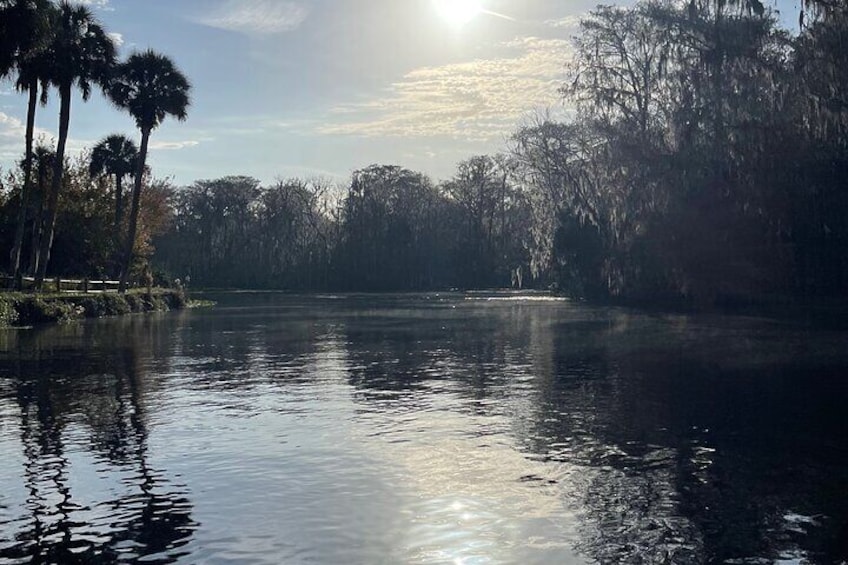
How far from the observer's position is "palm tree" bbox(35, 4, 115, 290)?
152 ft

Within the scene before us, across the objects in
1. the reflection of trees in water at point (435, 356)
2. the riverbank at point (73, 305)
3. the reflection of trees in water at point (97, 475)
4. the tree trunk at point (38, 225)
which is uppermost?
the tree trunk at point (38, 225)

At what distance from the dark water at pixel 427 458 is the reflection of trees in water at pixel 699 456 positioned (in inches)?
1.7

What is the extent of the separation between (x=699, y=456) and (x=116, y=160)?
60.7 meters

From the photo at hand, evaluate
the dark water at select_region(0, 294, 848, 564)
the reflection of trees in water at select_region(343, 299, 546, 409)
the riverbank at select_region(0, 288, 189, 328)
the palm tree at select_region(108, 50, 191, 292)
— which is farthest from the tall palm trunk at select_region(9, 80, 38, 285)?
the dark water at select_region(0, 294, 848, 564)

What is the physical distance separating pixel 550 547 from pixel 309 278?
110 meters

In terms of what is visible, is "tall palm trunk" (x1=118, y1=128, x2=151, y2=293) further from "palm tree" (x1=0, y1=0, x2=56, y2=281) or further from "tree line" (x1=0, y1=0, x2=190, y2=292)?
"palm tree" (x1=0, y1=0, x2=56, y2=281)

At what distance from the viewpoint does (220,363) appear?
86.2ft

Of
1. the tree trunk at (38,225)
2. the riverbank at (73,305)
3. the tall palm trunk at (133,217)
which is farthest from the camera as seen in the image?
the tall palm trunk at (133,217)

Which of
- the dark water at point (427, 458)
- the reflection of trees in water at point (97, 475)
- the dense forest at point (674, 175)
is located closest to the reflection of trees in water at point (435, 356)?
the dark water at point (427, 458)

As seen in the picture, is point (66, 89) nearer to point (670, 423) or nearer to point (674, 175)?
point (674, 175)

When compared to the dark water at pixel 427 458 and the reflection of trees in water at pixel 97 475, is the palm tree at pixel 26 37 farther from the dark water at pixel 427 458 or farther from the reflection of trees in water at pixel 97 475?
the reflection of trees in water at pixel 97 475

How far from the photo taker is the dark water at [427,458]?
895cm

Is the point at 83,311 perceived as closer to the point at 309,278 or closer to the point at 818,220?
the point at 818,220

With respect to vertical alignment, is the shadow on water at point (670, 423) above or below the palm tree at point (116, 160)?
below
